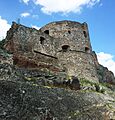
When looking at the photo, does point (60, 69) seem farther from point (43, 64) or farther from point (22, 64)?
point (22, 64)

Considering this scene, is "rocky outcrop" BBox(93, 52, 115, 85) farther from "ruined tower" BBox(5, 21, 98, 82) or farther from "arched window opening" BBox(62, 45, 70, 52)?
"arched window opening" BBox(62, 45, 70, 52)

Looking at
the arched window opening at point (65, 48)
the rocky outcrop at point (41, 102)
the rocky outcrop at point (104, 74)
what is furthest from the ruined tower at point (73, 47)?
the rocky outcrop at point (41, 102)

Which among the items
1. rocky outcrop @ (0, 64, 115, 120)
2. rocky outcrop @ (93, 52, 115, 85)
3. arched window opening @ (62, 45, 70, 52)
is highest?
arched window opening @ (62, 45, 70, 52)

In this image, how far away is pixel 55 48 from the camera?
2812cm

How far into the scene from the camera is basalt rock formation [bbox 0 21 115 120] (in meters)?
14.6

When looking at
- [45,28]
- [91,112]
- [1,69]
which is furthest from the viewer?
[45,28]

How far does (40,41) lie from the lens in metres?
27.1

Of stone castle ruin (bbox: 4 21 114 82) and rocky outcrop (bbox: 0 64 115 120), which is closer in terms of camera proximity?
rocky outcrop (bbox: 0 64 115 120)

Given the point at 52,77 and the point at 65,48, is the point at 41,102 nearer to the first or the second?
the point at 52,77

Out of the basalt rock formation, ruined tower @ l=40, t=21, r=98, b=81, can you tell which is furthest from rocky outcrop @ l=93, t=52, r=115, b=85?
ruined tower @ l=40, t=21, r=98, b=81

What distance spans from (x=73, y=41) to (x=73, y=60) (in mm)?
2159

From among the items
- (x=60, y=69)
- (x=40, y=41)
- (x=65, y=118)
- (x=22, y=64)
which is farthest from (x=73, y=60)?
(x=65, y=118)

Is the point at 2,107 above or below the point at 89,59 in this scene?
below

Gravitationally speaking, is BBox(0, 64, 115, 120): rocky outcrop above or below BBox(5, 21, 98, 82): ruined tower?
below
